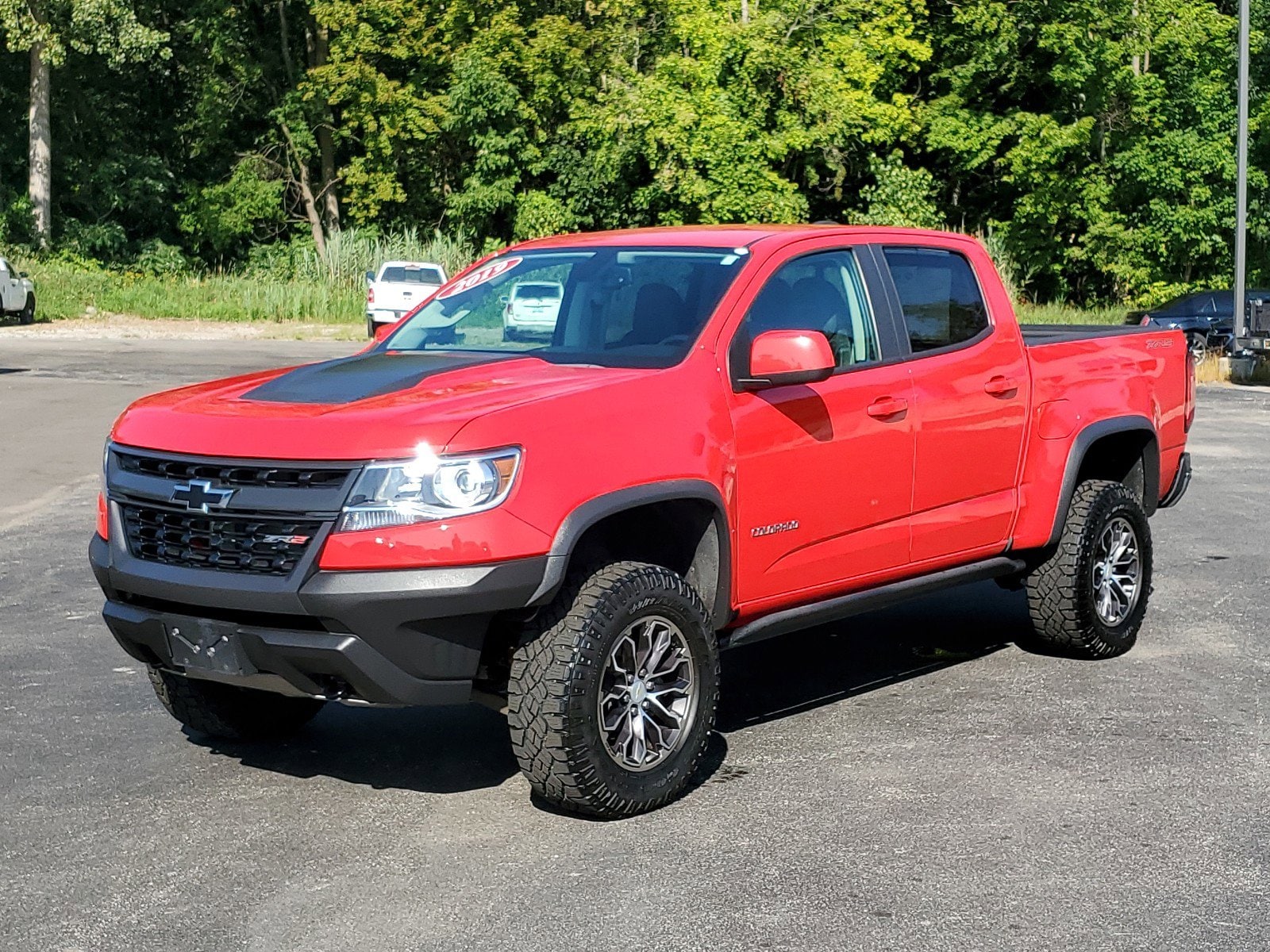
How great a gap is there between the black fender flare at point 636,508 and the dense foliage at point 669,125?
38.2m

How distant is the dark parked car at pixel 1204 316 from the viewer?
3369cm

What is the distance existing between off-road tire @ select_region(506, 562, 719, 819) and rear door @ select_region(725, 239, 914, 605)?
0.62m

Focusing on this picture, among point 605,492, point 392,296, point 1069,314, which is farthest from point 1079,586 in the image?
point 1069,314

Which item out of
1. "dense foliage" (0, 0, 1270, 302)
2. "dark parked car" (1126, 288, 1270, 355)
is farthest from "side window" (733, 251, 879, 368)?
"dense foliage" (0, 0, 1270, 302)

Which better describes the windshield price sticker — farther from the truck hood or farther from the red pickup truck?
the truck hood

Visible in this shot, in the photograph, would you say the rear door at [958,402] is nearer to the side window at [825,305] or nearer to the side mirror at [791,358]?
the side window at [825,305]

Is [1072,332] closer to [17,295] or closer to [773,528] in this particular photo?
[773,528]

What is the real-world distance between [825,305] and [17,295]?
3652cm

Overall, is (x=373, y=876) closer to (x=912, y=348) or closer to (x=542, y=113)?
(x=912, y=348)

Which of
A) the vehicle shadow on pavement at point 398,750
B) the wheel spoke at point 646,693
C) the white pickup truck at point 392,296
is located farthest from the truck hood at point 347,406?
the white pickup truck at point 392,296

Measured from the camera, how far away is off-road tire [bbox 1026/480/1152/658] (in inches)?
295

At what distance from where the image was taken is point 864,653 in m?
7.93

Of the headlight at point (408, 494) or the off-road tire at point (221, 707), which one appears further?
the off-road tire at point (221, 707)

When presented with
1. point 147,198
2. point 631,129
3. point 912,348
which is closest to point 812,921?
point 912,348
